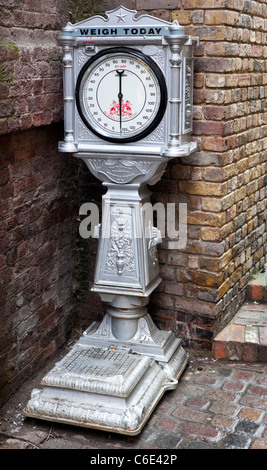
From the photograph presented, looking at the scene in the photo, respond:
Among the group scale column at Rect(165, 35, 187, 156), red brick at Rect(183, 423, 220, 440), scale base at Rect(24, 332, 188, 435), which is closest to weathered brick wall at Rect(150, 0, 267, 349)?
scale column at Rect(165, 35, 187, 156)

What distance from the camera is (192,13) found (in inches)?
134

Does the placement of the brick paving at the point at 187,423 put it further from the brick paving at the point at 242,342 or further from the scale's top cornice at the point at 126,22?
the scale's top cornice at the point at 126,22

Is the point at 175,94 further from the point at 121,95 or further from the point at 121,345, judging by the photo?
the point at 121,345

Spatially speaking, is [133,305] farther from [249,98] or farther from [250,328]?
[249,98]

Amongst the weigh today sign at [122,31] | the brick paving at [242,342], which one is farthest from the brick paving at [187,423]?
the weigh today sign at [122,31]

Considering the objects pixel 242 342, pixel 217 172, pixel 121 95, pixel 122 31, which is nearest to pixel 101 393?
pixel 242 342

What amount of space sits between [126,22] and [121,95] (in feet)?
1.21

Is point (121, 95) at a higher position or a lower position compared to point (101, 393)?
higher

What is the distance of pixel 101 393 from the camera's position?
3068 millimetres

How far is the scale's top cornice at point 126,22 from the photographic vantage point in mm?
3041

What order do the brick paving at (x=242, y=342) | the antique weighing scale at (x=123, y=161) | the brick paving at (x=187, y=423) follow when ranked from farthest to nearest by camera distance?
1. the brick paving at (x=242, y=342)
2. the antique weighing scale at (x=123, y=161)
3. the brick paving at (x=187, y=423)

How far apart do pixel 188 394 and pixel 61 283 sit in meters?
1.06

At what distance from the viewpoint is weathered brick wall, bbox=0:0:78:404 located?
3.11 meters

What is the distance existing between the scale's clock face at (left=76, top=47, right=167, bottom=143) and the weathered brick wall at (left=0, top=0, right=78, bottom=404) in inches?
11.0
